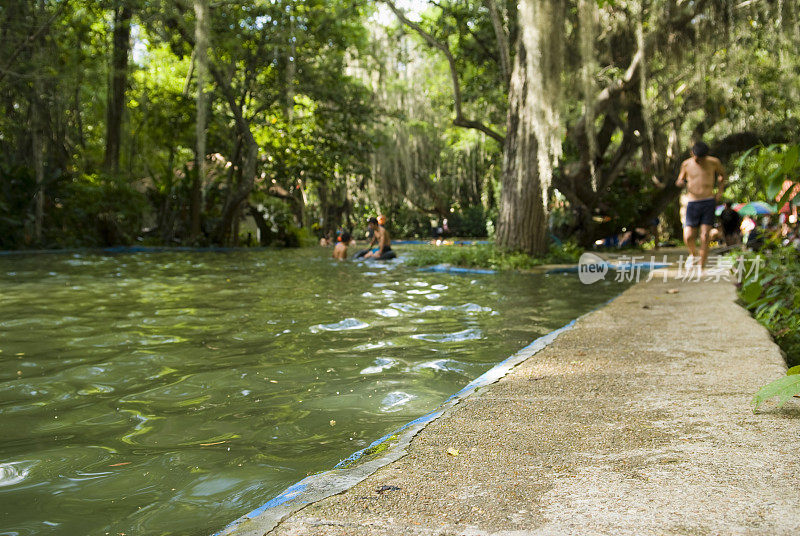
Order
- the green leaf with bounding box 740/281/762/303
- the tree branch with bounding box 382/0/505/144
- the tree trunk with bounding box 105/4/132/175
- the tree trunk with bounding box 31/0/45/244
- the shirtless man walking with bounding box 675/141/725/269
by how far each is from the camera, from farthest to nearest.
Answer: the tree trunk with bounding box 105/4/132/175 → the tree trunk with bounding box 31/0/45/244 → the tree branch with bounding box 382/0/505/144 → the shirtless man walking with bounding box 675/141/725/269 → the green leaf with bounding box 740/281/762/303

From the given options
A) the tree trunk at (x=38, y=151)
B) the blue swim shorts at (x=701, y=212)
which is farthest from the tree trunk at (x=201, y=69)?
the blue swim shorts at (x=701, y=212)

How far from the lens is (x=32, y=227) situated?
53.8 feet

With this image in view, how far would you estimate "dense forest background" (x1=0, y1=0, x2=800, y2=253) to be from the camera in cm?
1273

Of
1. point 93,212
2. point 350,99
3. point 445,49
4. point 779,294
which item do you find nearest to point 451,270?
point 445,49

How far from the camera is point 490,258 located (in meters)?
12.4

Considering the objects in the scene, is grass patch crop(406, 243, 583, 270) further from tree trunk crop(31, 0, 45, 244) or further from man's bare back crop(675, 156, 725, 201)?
tree trunk crop(31, 0, 45, 244)

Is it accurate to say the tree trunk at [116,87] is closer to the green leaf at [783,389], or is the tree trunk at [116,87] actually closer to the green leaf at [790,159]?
the green leaf at [790,159]

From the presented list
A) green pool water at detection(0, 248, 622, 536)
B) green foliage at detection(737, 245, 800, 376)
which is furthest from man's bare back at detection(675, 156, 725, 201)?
green foliage at detection(737, 245, 800, 376)

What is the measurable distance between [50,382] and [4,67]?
13.2m

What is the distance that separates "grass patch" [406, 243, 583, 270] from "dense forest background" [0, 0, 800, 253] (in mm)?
506

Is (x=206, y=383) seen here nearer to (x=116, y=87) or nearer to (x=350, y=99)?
(x=350, y=99)

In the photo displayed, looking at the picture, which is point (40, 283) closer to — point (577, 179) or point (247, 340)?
point (247, 340)

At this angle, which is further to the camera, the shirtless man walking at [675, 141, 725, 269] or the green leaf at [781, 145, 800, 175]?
the shirtless man walking at [675, 141, 725, 269]

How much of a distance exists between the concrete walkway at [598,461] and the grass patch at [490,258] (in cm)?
823
